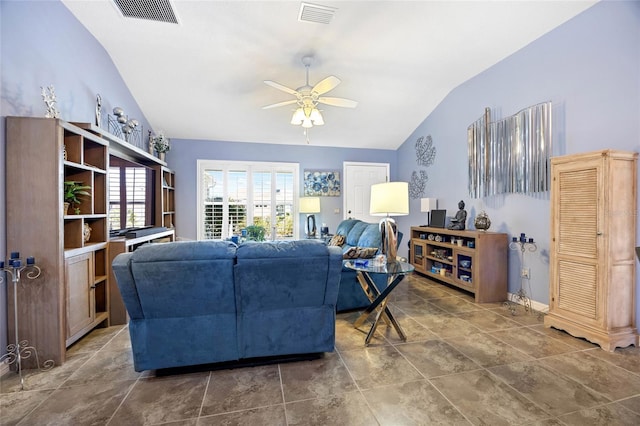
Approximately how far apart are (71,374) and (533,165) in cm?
487

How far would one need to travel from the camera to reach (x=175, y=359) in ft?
6.77

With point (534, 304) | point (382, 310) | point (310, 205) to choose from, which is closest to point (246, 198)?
point (310, 205)

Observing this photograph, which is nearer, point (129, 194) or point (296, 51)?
point (296, 51)

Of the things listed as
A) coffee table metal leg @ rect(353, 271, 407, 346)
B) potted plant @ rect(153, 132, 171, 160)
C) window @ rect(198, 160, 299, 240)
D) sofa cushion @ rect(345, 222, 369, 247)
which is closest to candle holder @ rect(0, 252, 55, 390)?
coffee table metal leg @ rect(353, 271, 407, 346)

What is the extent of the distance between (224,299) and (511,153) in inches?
150

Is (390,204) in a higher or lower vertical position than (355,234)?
higher

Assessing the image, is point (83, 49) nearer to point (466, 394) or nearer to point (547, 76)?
point (466, 394)

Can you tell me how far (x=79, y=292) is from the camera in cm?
256

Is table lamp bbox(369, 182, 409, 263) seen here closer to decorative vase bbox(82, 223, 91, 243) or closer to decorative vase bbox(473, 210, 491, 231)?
decorative vase bbox(473, 210, 491, 231)

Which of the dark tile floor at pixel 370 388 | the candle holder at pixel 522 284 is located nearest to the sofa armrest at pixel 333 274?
the dark tile floor at pixel 370 388

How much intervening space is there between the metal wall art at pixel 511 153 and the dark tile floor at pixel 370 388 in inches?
70.5

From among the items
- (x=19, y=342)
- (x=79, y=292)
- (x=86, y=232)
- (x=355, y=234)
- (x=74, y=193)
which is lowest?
(x=19, y=342)

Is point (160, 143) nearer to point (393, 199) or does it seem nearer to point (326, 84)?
point (326, 84)

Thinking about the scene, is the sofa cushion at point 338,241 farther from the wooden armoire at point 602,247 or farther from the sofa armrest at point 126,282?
the sofa armrest at point 126,282
